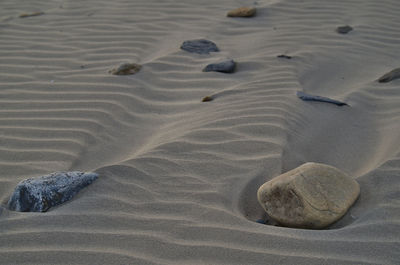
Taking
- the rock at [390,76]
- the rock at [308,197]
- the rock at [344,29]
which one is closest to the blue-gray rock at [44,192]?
the rock at [308,197]

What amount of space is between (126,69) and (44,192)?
1.95 metres

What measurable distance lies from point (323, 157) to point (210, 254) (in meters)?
1.17

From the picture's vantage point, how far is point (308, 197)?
2.07m

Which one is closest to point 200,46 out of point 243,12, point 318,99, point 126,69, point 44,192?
point 126,69

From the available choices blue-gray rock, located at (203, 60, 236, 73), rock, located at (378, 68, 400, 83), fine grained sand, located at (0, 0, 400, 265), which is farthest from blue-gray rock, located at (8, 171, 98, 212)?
rock, located at (378, 68, 400, 83)

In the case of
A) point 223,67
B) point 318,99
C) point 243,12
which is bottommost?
point 318,99

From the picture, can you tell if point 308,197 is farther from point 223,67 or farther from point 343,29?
point 343,29

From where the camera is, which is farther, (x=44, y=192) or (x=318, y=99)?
(x=318, y=99)

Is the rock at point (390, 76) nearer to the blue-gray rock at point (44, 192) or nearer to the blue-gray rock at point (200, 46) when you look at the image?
the blue-gray rock at point (200, 46)

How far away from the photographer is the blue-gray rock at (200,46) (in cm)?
437

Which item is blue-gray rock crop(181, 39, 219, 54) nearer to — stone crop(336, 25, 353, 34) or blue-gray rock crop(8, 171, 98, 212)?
stone crop(336, 25, 353, 34)

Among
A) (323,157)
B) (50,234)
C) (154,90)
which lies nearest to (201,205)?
(50,234)

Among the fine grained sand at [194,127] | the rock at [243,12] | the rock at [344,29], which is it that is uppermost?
the rock at [243,12]

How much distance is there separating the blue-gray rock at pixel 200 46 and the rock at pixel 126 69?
2.04 ft
